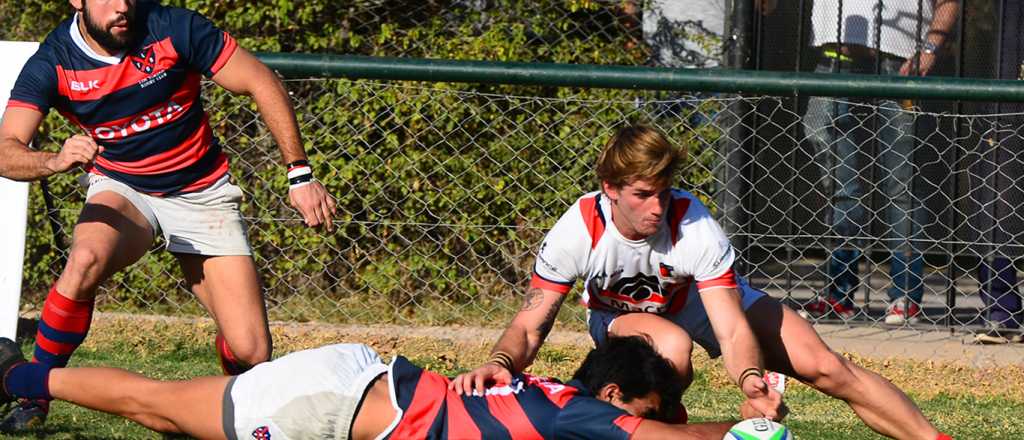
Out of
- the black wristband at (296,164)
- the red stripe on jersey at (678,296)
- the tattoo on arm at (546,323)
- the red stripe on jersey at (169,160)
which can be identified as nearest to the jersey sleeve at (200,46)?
the red stripe on jersey at (169,160)

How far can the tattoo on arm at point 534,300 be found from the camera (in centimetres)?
458

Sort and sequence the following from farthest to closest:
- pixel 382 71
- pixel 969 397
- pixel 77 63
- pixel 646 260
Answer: pixel 382 71
pixel 969 397
pixel 77 63
pixel 646 260

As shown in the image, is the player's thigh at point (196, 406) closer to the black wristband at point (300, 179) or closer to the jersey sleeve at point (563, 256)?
the black wristband at point (300, 179)

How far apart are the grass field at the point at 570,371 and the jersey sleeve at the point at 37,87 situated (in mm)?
1174

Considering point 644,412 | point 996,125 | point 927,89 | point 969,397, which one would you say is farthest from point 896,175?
point 644,412

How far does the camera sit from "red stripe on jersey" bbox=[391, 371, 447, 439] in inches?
153

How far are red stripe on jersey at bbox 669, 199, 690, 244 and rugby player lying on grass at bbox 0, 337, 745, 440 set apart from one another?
0.50 m

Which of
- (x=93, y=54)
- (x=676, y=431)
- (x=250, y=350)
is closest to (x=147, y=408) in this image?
(x=250, y=350)

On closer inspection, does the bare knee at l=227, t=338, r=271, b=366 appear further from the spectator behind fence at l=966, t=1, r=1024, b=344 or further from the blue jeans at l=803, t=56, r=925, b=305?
the spectator behind fence at l=966, t=1, r=1024, b=344

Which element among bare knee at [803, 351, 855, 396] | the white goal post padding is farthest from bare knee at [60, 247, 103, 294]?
bare knee at [803, 351, 855, 396]

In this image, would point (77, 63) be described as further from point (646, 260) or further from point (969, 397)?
point (969, 397)

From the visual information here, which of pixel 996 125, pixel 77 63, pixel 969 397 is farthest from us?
pixel 996 125

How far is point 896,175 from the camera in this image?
299 inches

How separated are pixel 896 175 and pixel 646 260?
3.44m
